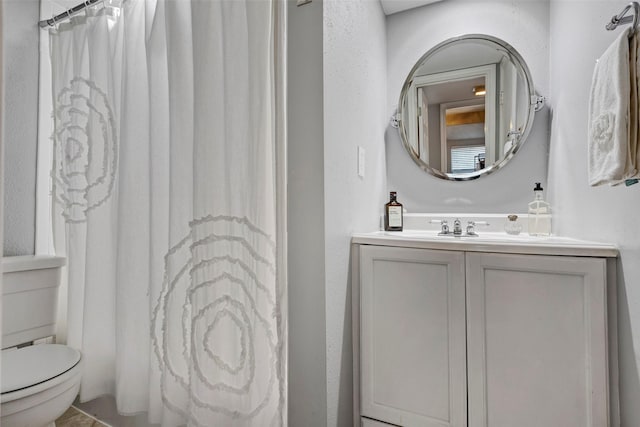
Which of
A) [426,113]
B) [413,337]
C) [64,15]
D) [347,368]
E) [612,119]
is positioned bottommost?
[347,368]

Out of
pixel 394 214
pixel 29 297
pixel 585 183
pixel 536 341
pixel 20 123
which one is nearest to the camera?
pixel 536 341

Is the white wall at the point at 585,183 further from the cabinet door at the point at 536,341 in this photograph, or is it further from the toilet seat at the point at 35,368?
the toilet seat at the point at 35,368

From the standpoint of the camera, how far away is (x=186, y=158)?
1.25 m

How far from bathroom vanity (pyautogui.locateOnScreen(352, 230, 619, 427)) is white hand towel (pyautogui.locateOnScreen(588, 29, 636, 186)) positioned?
0.99 ft

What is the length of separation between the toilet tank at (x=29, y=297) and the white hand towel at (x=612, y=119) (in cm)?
210

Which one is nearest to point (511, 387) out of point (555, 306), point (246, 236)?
point (555, 306)

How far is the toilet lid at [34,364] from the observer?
1.23m

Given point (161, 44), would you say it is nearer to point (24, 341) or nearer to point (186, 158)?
point (186, 158)

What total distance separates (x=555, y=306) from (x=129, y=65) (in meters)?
1.78

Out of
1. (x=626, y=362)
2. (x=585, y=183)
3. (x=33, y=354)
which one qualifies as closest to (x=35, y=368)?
(x=33, y=354)

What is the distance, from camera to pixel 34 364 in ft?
4.54

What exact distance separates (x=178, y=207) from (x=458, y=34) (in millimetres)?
1689

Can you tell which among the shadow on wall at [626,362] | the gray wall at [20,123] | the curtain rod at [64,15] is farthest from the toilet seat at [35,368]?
the shadow on wall at [626,362]

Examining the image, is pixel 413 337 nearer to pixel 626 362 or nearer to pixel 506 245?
pixel 506 245
